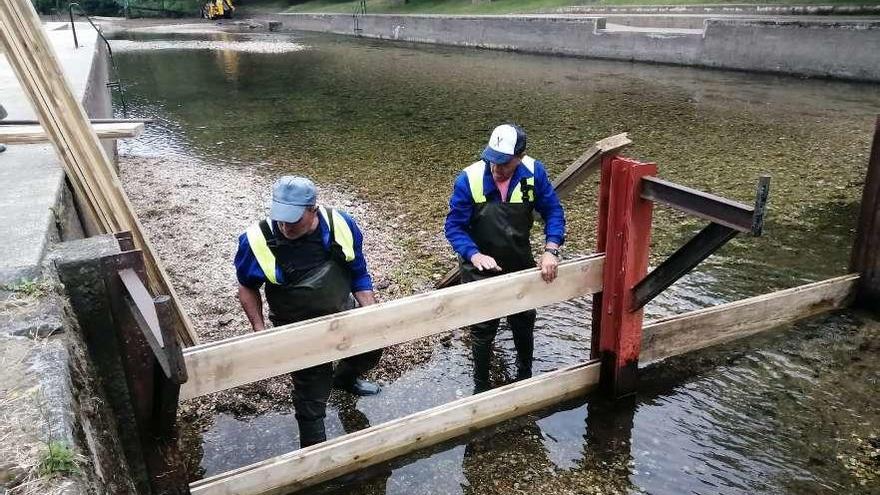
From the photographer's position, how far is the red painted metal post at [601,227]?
4.73 meters

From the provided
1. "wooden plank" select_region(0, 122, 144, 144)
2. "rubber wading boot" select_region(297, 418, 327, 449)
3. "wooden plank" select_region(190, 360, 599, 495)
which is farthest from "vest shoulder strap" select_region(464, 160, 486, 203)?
"wooden plank" select_region(0, 122, 144, 144)

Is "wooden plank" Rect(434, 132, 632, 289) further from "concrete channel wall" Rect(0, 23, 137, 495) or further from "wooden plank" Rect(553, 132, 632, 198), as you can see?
"concrete channel wall" Rect(0, 23, 137, 495)

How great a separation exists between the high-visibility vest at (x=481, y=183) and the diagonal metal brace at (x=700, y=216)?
0.79 metres

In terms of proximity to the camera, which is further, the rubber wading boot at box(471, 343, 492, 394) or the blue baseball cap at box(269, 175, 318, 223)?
the rubber wading boot at box(471, 343, 492, 394)

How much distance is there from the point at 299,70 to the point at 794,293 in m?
25.1

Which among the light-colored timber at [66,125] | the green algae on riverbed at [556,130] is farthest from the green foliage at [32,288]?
the green algae on riverbed at [556,130]

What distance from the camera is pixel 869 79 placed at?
64.2 feet

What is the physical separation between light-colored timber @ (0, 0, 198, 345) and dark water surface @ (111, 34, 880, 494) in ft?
5.58

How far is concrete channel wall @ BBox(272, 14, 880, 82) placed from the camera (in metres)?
19.9

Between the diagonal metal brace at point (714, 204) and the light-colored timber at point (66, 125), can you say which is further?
the light-colored timber at point (66, 125)

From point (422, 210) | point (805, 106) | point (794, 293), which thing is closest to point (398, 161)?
point (422, 210)

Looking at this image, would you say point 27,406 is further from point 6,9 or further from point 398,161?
point 398,161

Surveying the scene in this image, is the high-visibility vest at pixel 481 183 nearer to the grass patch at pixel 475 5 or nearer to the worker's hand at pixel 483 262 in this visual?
the worker's hand at pixel 483 262

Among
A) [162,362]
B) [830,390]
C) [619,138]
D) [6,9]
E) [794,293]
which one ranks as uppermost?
[6,9]
